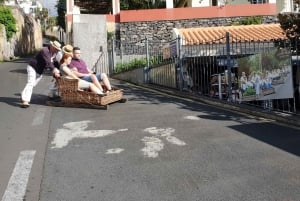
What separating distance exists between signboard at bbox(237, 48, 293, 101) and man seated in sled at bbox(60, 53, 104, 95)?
10.3 feet

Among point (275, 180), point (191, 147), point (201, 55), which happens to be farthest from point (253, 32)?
point (275, 180)

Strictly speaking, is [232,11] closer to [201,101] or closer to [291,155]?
[201,101]

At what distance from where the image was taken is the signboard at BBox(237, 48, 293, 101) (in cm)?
941

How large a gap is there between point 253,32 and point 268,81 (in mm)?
14719

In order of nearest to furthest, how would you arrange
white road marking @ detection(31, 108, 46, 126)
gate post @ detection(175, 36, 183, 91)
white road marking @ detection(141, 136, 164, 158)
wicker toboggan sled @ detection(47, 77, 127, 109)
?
white road marking @ detection(141, 136, 164, 158)
white road marking @ detection(31, 108, 46, 126)
wicker toboggan sled @ detection(47, 77, 127, 109)
gate post @ detection(175, 36, 183, 91)

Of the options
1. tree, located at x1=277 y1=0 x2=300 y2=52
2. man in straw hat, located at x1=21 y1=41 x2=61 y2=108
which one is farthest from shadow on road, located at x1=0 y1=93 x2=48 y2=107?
tree, located at x1=277 y1=0 x2=300 y2=52

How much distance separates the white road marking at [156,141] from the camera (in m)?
7.25

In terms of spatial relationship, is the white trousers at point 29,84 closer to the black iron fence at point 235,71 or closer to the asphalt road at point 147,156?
the asphalt road at point 147,156

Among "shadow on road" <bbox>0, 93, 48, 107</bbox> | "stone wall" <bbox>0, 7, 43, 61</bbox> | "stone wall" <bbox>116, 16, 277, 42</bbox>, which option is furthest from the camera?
"stone wall" <bbox>0, 7, 43, 61</bbox>

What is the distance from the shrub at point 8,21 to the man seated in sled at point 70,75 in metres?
32.4

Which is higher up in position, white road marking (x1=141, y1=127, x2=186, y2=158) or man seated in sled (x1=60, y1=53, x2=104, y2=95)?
man seated in sled (x1=60, y1=53, x2=104, y2=95)

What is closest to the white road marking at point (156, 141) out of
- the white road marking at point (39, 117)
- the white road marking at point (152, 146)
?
the white road marking at point (152, 146)

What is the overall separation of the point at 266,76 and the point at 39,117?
451 cm

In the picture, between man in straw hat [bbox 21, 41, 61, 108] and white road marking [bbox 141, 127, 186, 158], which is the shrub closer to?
man in straw hat [bbox 21, 41, 61, 108]
